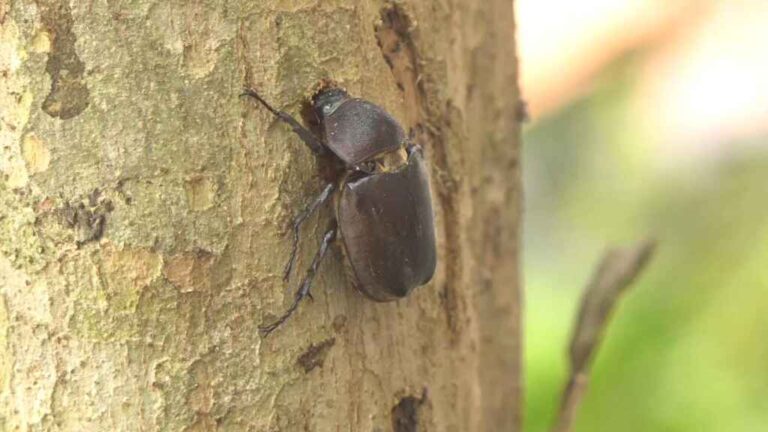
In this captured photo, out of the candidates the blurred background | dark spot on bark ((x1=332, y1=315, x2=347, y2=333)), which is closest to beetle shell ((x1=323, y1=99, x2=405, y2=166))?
dark spot on bark ((x1=332, y1=315, x2=347, y2=333))

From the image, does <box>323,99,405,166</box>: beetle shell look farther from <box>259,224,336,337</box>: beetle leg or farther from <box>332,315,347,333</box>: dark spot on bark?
<box>332,315,347,333</box>: dark spot on bark

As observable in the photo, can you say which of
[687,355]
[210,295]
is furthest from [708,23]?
[210,295]

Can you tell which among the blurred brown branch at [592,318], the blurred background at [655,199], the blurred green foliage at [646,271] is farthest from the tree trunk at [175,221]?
the blurred background at [655,199]

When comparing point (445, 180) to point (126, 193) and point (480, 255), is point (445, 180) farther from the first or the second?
point (126, 193)

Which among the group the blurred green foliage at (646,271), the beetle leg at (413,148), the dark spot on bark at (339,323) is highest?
the blurred green foliage at (646,271)

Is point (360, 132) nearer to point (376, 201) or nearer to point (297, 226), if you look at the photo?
point (376, 201)

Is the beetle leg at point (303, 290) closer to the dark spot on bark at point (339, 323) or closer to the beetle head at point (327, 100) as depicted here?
the dark spot on bark at point (339, 323)

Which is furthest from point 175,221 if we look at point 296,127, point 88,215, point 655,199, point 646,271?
point 655,199

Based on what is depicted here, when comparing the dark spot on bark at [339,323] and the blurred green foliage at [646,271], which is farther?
the blurred green foliage at [646,271]
